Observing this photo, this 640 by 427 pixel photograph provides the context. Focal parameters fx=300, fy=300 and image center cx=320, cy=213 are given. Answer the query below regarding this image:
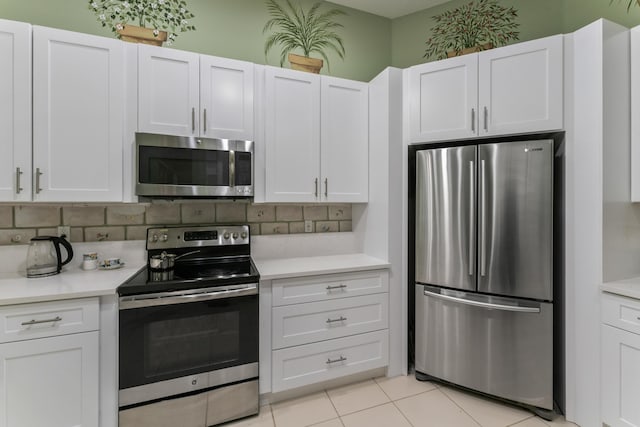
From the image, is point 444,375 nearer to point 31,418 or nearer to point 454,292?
point 454,292

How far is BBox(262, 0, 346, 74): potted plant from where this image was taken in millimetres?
2502

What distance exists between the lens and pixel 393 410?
6.52 ft

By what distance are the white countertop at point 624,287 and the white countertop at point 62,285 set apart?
2.73 m

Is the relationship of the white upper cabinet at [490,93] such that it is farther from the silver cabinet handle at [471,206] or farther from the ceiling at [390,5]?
the ceiling at [390,5]

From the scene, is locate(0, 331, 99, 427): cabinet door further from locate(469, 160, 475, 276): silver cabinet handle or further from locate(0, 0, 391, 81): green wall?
locate(469, 160, 475, 276): silver cabinet handle

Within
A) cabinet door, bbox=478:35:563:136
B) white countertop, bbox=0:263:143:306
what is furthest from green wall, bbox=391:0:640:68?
white countertop, bbox=0:263:143:306

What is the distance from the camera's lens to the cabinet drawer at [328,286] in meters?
2.02

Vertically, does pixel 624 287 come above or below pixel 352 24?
below

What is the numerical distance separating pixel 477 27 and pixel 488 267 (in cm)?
187

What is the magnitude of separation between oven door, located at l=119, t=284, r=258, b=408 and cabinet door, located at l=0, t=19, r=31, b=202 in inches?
35.1

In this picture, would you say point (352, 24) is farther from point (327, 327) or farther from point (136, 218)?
point (327, 327)

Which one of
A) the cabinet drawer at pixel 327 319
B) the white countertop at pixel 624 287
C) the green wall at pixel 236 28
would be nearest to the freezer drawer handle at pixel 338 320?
the cabinet drawer at pixel 327 319

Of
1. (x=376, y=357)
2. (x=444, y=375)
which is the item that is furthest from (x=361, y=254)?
(x=444, y=375)

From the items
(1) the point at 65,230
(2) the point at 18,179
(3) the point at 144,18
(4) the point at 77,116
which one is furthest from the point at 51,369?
(3) the point at 144,18
